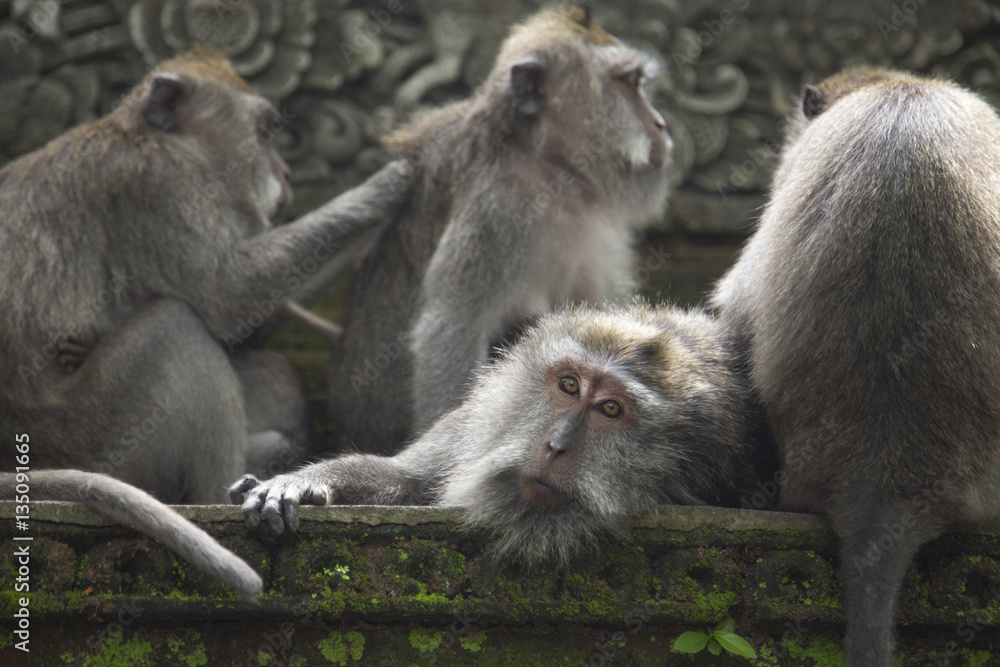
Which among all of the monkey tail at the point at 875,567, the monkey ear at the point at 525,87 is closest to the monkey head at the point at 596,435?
the monkey tail at the point at 875,567

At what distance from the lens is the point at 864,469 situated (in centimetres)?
280

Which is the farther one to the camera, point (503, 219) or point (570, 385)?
point (503, 219)

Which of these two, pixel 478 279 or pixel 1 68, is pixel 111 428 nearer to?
pixel 478 279

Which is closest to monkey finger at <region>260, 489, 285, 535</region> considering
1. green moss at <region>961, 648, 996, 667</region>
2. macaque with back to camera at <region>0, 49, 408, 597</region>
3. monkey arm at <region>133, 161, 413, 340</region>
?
macaque with back to camera at <region>0, 49, 408, 597</region>

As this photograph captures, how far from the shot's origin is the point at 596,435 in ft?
9.78

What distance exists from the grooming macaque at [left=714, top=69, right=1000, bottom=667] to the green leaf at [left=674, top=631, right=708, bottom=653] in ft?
1.39

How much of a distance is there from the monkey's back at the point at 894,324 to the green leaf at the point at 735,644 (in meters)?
0.46

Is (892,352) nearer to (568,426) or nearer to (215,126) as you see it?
(568,426)

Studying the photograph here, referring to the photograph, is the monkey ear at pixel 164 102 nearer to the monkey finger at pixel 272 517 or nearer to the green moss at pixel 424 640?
the monkey finger at pixel 272 517

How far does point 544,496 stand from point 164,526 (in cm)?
106

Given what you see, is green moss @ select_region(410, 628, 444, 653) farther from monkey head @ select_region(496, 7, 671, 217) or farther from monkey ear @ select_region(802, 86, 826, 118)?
monkey ear @ select_region(802, 86, 826, 118)

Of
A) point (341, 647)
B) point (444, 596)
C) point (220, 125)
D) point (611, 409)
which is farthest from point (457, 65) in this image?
point (341, 647)

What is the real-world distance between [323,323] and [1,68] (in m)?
2.19

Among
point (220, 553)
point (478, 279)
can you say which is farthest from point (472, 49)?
point (220, 553)
